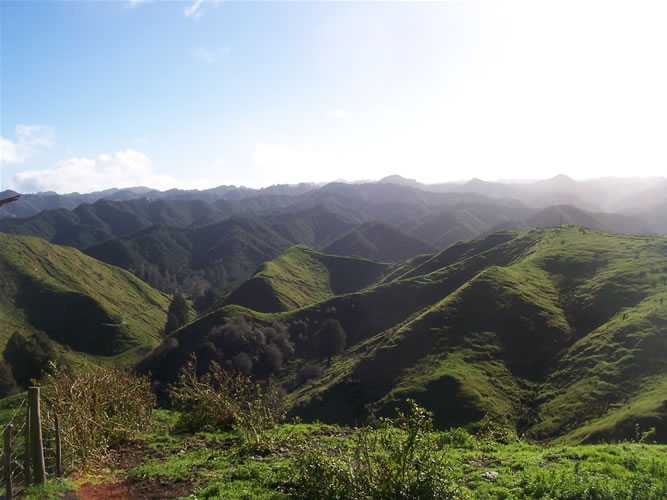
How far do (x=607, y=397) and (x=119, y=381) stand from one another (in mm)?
41958

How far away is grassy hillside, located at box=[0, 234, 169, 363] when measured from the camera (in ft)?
353

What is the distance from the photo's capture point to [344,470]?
9.16 m

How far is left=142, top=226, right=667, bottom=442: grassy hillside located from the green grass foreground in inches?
889

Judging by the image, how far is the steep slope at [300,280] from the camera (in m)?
123

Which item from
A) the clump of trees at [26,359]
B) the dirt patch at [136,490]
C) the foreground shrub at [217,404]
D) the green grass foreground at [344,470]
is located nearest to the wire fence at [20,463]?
the green grass foreground at [344,470]

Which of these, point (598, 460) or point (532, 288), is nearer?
point (598, 460)

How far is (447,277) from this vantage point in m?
102

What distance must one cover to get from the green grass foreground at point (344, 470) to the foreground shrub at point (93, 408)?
0.70 meters

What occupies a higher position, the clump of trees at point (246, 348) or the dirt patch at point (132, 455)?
the dirt patch at point (132, 455)

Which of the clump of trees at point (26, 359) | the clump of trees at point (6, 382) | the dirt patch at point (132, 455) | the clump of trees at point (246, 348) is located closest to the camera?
the dirt patch at point (132, 455)

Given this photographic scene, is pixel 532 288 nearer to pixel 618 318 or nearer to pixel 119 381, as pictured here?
pixel 618 318

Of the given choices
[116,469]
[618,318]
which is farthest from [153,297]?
[116,469]

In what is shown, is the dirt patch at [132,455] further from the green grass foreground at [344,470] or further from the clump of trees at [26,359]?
the clump of trees at [26,359]

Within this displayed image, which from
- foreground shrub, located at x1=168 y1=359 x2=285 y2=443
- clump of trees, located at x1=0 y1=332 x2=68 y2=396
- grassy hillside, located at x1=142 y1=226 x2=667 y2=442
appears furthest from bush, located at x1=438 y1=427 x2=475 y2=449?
clump of trees, located at x1=0 y1=332 x2=68 y2=396
